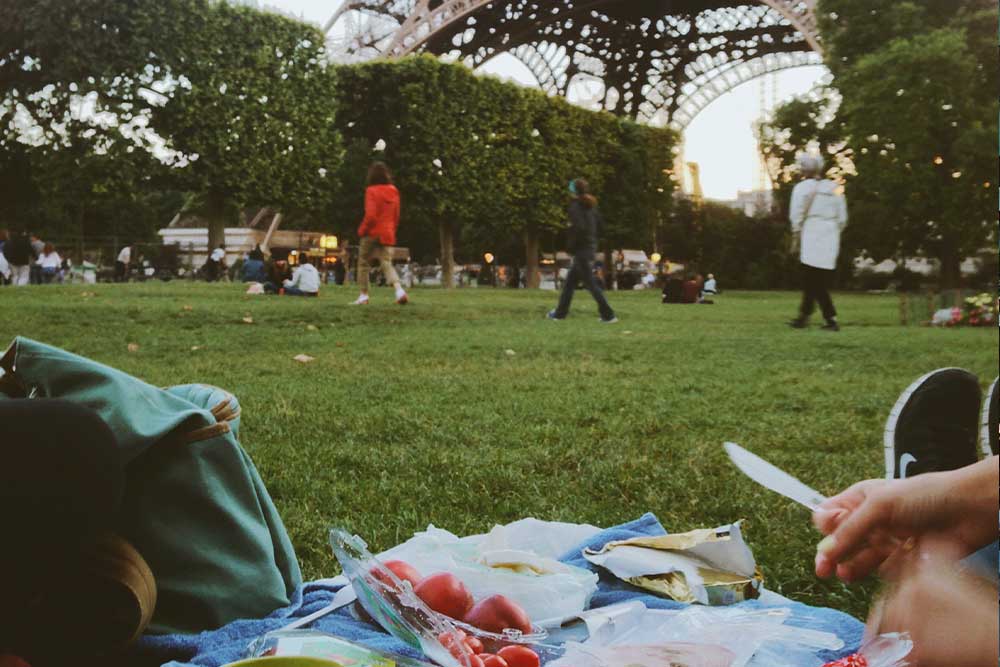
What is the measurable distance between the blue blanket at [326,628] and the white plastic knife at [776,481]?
610 millimetres

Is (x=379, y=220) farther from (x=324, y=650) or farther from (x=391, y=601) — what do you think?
(x=324, y=650)

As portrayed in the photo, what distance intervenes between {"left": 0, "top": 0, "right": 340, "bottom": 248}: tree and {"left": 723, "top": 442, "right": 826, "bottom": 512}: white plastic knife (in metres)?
20.1

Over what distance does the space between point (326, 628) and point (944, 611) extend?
1.28 metres

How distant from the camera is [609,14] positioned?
35344mm

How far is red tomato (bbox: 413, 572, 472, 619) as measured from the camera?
194cm

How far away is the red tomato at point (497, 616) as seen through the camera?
6.28 ft

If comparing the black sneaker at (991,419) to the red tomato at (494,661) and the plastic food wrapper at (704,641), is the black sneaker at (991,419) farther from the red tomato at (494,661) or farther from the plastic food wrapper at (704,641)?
the red tomato at (494,661)

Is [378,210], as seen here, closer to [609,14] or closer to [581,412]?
[581,412]

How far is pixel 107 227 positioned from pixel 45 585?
46996 mm

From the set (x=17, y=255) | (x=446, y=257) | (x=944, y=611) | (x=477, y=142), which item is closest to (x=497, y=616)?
(x=944, y=611)

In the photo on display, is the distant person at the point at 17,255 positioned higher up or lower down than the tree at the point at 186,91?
lower down

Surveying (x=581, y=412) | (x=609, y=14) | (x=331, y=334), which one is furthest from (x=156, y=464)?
(x=609, y=14)

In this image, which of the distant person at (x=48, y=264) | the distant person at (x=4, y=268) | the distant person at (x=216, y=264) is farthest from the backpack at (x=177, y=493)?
the distant person at (x=48, y=264)

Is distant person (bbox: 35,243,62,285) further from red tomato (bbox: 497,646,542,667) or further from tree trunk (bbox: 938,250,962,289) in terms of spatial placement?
red tomato (bbox: 497,646,542,667)
